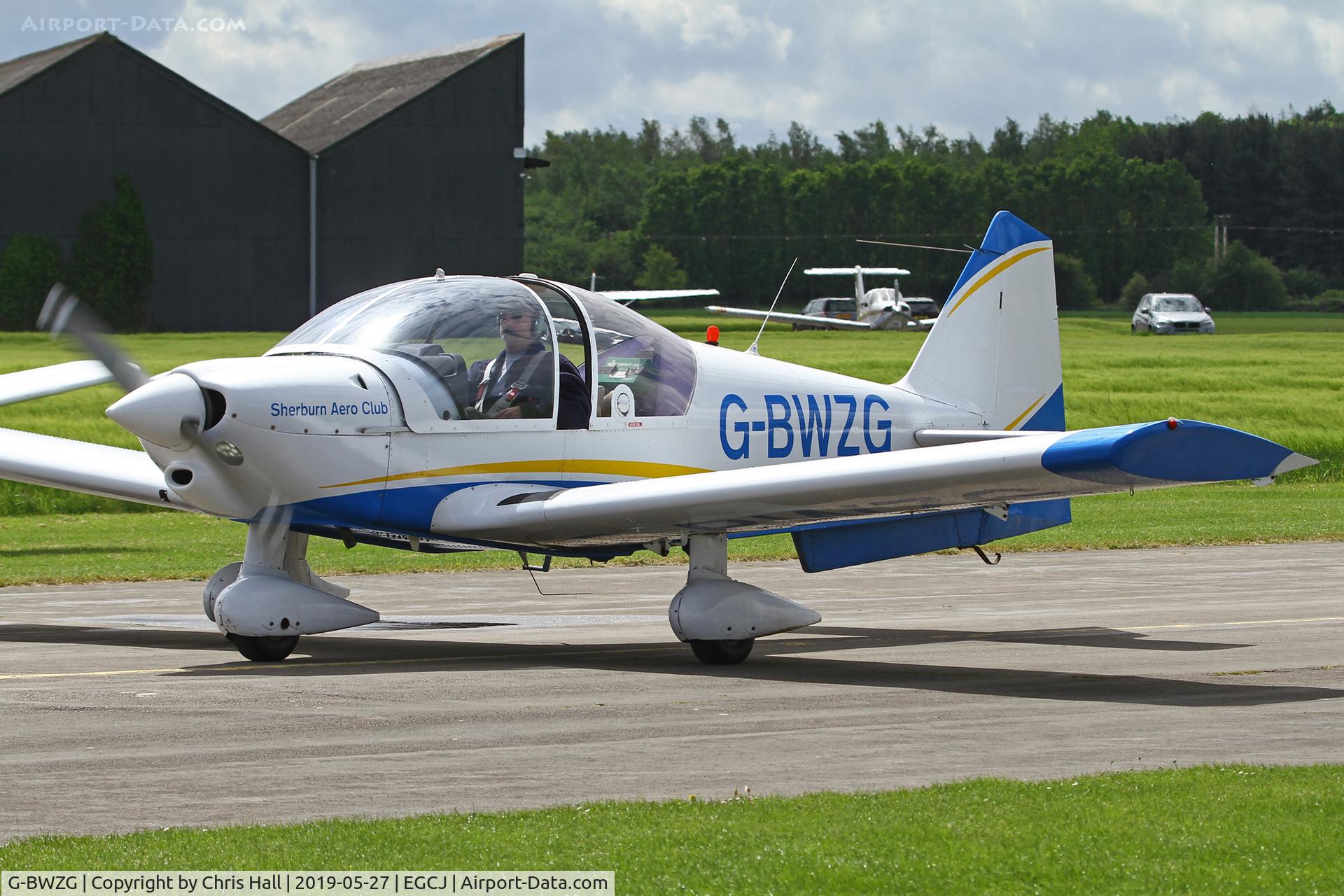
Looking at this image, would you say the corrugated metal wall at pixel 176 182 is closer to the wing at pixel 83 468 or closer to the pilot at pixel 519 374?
the wing at pixel 83 468

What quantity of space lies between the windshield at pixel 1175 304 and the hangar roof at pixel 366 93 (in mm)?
30665

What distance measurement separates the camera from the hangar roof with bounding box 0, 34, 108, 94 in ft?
181

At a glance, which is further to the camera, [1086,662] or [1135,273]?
[1135,273]

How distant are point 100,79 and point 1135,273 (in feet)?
267

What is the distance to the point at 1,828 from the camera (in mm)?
6512

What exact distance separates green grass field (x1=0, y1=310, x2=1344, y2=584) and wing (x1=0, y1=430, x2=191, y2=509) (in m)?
3.79

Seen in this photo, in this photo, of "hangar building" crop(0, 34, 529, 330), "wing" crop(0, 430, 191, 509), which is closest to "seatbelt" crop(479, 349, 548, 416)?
"wing" crop(0, 430, 191, 509)

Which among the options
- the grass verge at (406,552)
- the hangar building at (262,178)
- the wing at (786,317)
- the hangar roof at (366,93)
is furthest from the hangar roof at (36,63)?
the grass verge at (406,552)

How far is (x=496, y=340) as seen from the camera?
447 inches

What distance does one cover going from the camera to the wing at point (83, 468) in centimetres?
1297

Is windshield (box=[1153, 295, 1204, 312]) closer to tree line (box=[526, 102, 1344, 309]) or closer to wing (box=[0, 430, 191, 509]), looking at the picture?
tree line (box=[526, 102, 1344, 309])

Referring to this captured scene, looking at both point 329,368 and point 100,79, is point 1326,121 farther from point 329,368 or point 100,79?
point 329,368

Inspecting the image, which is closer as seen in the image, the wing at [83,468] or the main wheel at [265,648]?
the main wheel at [265,648]

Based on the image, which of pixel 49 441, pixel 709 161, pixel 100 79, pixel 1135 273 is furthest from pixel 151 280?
pixel 709 161
